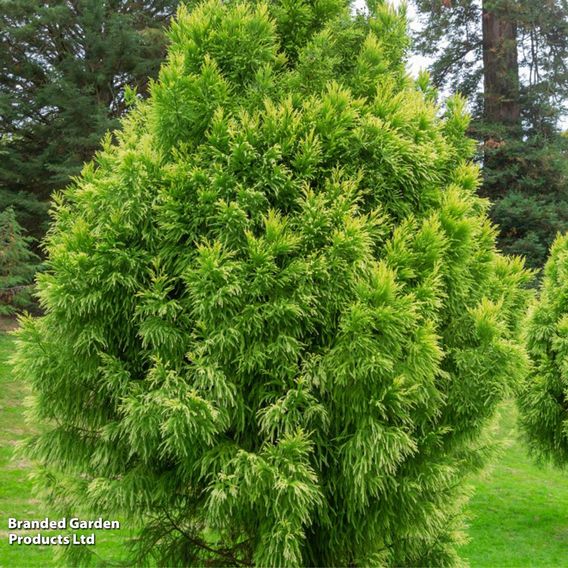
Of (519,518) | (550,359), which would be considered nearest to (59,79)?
(550,359)

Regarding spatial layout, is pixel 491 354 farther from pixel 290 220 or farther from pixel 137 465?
pixel 137 465

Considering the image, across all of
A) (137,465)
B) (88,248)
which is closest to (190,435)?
(137,465)

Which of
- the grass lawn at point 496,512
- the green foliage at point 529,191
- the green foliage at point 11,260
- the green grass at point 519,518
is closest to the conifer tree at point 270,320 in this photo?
the grass lawn at point 496,512

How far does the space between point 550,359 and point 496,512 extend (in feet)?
14.9

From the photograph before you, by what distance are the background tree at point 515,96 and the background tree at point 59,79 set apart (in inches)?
469

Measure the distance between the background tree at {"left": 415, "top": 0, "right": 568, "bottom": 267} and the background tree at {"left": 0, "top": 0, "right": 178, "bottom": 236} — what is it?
11.9 m

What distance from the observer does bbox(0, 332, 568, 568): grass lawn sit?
909 centimetres

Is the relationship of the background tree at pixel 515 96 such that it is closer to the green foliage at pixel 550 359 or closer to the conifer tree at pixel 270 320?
the green foliage at pixel 550 359

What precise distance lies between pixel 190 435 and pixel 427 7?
83.3 ft

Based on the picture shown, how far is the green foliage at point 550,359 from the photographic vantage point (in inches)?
396

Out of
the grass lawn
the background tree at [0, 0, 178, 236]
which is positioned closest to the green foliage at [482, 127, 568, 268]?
the grass lawn

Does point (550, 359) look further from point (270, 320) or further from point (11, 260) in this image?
point (11, 260)

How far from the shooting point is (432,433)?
400 cm

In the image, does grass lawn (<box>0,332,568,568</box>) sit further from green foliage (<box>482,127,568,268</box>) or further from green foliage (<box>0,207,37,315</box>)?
green foliage (<box>482,127,568,268</box>)
